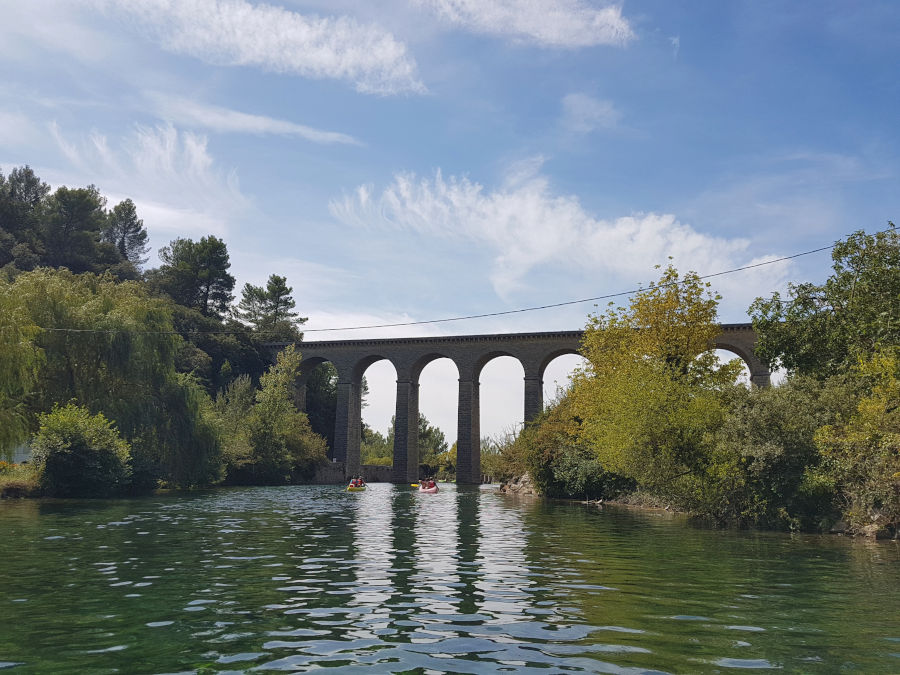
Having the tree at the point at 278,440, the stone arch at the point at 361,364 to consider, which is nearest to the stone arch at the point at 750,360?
the stone arch at the point at 361,364

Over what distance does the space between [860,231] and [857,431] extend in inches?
375

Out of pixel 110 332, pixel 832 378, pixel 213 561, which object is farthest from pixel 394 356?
pixel 213 561

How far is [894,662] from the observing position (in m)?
6.62

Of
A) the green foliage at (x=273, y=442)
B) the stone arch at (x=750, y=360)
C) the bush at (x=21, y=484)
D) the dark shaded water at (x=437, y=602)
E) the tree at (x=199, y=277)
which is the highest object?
the tree at (x=199, y=277)

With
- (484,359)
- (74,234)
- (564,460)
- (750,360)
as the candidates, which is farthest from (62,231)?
(750,360)

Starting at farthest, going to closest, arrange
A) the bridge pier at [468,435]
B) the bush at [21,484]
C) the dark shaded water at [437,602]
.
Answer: the bridge pier at [468,435] < the bush at [21,484] < the dark shaded water at [437,602]

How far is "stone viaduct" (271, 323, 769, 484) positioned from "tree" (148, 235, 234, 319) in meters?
19.0

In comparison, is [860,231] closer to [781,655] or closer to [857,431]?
[857,431]

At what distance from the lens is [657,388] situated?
27406mm

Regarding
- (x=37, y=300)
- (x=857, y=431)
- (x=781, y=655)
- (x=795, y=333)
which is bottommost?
(x=781, y=655)

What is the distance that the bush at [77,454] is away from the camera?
30.7 meters

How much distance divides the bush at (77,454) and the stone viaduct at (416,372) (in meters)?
33.3

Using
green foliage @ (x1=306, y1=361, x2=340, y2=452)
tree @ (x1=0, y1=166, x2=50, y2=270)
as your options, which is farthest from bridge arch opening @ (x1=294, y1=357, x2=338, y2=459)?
tree @ (x1=0, y1=166, x2=50, y2=270)

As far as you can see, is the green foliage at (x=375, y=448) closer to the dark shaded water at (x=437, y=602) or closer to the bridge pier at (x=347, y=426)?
the bridge pier at (x=347, y=426)
